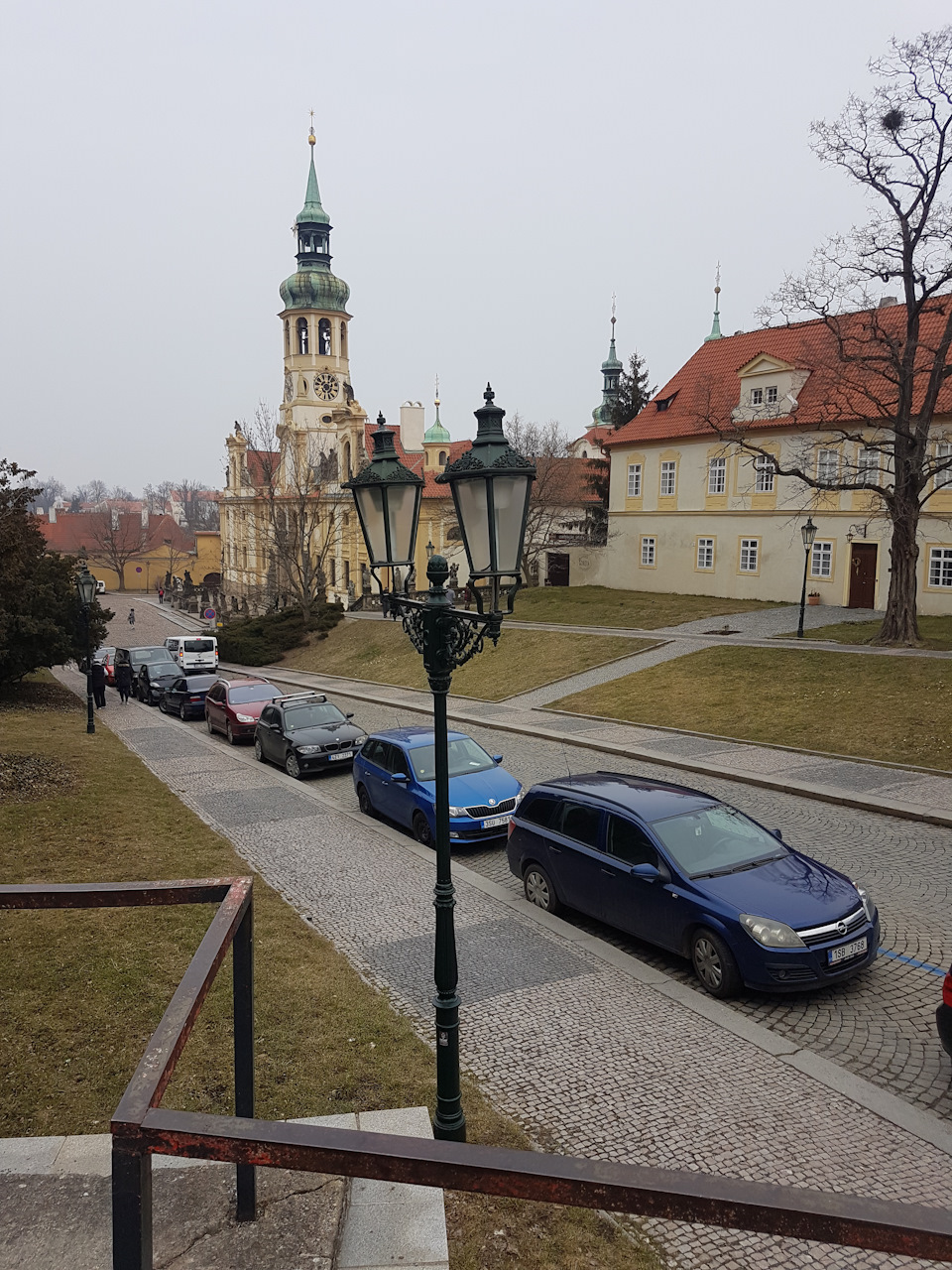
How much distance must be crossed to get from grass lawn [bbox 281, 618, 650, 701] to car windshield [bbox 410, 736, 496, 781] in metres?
11.2

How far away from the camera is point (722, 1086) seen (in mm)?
6277

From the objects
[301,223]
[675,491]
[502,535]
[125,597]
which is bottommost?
[125,597]

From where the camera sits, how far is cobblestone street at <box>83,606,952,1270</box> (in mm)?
5430

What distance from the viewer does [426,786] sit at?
13070mm

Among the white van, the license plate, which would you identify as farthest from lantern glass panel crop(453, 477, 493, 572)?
the white van

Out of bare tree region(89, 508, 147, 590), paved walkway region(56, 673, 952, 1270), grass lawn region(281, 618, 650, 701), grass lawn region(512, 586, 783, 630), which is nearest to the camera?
paved walkway region(56, 673, 952, 1270)

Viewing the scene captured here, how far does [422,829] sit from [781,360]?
31.8m

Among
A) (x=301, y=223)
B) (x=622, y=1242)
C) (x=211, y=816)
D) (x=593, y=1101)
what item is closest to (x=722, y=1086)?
(x=593, y=1101)

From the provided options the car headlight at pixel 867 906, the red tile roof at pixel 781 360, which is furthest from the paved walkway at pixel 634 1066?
the red tile roof at pixel 781 360

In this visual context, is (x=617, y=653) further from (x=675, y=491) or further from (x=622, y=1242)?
(x=622, y=1242)

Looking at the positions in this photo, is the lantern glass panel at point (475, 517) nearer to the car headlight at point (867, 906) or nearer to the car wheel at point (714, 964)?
the car wheel at point (714, 964)

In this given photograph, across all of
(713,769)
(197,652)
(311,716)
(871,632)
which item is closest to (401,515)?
(713,769)

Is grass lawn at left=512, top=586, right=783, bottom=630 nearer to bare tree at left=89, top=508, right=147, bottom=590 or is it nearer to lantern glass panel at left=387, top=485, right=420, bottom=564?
lantern glass panel at left=387, top=485, right=420, bottom=564

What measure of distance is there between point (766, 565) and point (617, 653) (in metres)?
13.3
